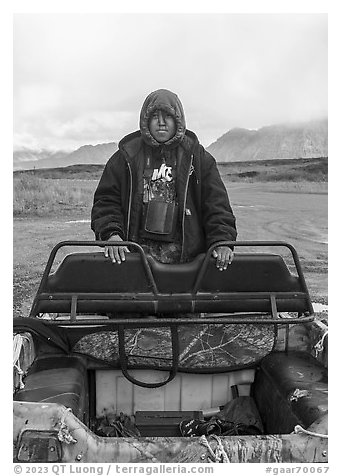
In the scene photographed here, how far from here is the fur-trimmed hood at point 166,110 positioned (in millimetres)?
2732

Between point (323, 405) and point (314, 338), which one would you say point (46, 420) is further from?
point (314, 338)

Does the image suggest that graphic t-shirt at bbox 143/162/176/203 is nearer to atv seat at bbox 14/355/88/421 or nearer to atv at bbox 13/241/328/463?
atv at bbox 13/241/328/463

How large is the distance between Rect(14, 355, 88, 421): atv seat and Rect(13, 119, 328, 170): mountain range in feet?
6.38

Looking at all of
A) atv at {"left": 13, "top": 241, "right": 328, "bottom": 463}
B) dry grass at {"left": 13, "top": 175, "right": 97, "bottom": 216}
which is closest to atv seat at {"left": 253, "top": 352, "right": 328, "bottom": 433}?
atv at {"left": 13, "top": 241, "right": 328, "bottom": 463}

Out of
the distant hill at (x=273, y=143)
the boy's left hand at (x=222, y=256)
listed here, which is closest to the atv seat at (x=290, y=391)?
the boy's left hand at (x=222, y=256)

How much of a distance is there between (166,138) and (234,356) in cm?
107

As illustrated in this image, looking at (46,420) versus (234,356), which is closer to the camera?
(46,420)

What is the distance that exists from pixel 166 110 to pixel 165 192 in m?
0.39

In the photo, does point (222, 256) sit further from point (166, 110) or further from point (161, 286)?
point (166, 110)

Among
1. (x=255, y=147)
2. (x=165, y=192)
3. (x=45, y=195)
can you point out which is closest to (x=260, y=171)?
(x=255, y=147)

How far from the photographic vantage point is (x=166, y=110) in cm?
272

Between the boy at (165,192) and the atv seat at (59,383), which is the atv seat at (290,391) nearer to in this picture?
the boy at (165,192)

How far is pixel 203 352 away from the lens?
266cm
